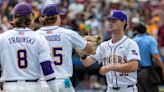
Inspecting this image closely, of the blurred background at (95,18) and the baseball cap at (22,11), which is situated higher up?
the baseball cap at (22,11)

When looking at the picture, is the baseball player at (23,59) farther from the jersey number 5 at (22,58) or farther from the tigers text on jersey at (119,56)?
the tigers text on jersey at (119,56)

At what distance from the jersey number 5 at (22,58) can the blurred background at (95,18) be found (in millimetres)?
7337

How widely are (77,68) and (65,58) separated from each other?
7200mm

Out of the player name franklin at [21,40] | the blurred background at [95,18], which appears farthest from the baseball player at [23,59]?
the blurred background at [95,18]

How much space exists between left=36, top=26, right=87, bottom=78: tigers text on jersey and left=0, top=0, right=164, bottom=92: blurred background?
255 inches

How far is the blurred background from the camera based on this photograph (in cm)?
1644

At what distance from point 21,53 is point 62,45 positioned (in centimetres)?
105

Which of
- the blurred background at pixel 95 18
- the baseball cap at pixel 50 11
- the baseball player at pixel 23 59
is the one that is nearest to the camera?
the baseball player at pixel 23 59

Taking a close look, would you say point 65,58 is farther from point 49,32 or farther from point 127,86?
point 127,86

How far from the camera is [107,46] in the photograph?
368 inches

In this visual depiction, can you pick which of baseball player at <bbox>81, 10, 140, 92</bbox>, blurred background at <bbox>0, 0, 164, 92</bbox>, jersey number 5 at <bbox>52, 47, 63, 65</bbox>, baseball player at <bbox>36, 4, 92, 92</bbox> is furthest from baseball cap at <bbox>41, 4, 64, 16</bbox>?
blurred background at <bbox>0, 0, 164, 92</bbox>

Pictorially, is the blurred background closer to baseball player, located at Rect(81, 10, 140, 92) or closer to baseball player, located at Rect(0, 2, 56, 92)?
baseball player, located at Rect(81, 10, 140, 92)

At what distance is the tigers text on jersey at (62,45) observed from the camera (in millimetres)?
9023

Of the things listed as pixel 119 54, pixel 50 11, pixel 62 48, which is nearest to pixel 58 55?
pixel 62 48
